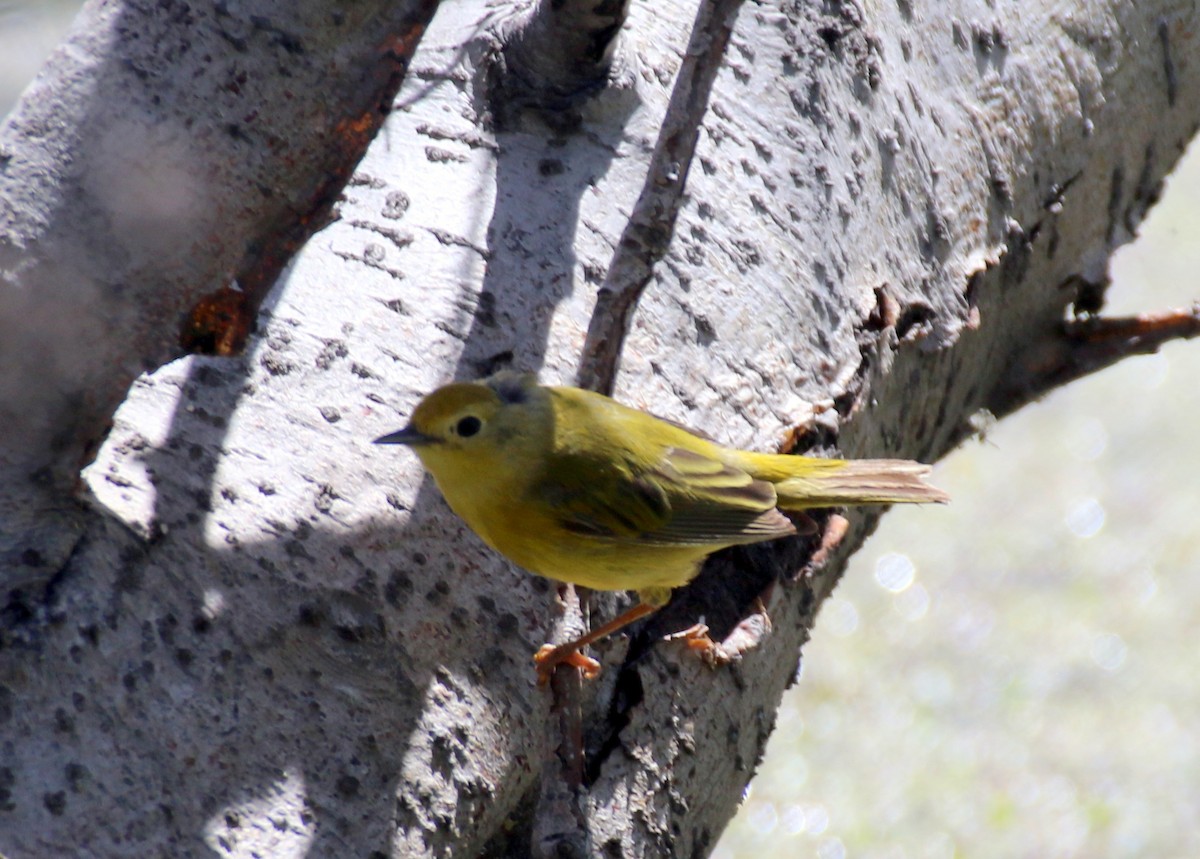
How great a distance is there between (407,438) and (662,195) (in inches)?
23.1

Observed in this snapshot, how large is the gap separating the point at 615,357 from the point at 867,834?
4.59 m

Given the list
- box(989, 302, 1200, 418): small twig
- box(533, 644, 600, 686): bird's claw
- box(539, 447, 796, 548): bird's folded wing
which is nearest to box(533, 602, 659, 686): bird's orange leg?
box(533, 644, 600, 686): bird's claw

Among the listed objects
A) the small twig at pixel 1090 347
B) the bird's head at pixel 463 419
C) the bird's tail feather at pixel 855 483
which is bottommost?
the bird's head at pixel 463 419

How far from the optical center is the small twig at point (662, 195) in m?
1.92

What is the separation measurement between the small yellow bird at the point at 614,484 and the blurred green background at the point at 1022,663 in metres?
3.64

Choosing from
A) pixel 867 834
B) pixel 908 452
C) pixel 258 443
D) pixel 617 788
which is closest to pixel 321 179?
pixel 258 443

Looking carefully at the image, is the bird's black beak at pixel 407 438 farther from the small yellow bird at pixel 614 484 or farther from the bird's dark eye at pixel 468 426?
the bird's dark eye at pixel 468 426

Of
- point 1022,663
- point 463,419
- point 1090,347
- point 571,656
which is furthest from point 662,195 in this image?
point 1022,663

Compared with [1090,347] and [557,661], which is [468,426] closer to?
[557,661]

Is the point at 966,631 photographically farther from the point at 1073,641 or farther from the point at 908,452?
the point at 908,452

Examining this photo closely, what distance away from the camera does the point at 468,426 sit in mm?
2160

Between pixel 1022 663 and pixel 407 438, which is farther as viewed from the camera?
pixel 1022 663

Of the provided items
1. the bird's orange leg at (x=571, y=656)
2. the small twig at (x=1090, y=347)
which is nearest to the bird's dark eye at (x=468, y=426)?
the bird's orange leg at (x=571, y=656)

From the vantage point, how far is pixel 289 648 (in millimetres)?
1650
